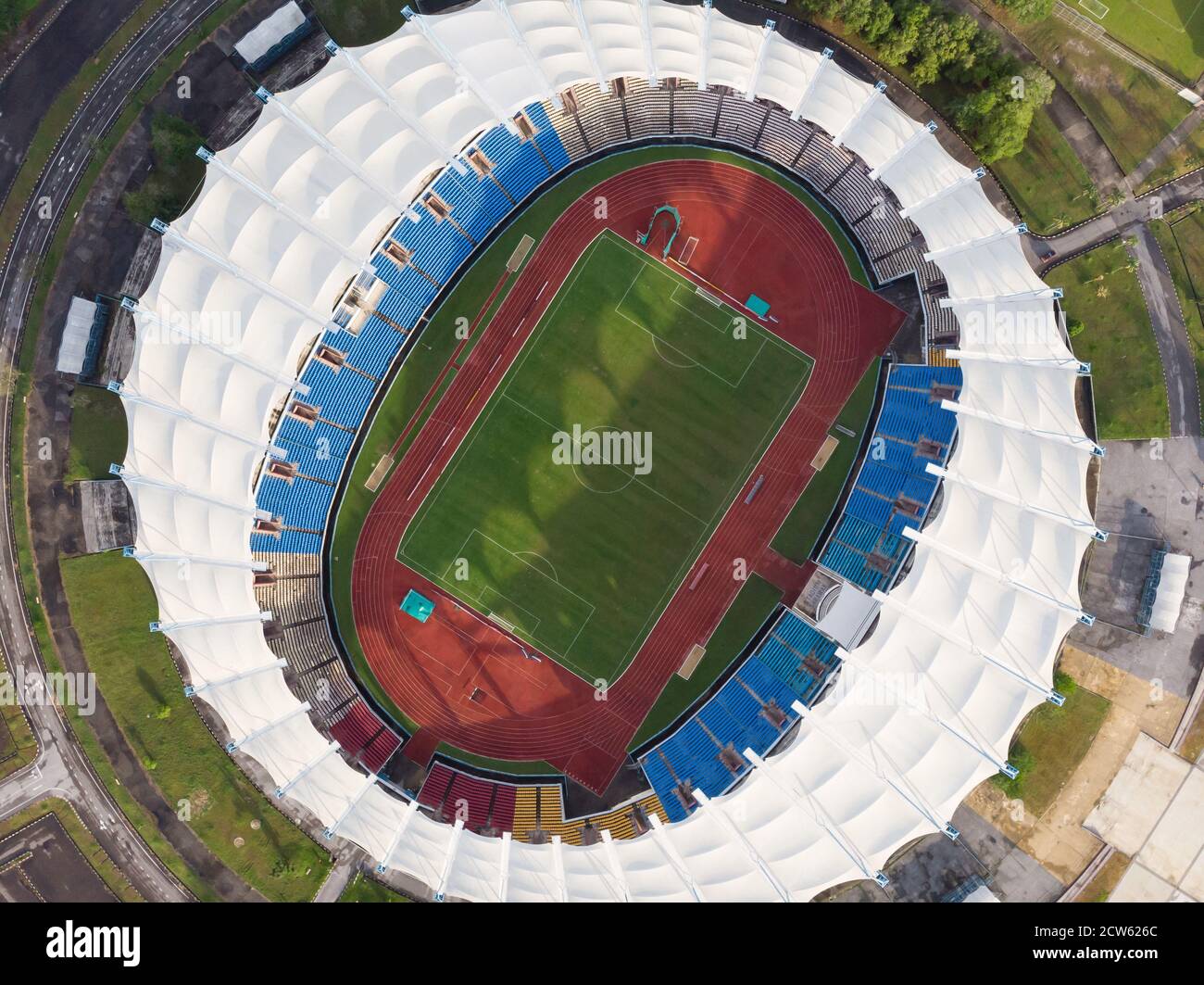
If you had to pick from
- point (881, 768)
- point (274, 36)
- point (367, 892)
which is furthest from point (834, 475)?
point (274, 36)

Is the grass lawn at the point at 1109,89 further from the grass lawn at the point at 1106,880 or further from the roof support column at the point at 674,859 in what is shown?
the roof support column at the point at 674,859

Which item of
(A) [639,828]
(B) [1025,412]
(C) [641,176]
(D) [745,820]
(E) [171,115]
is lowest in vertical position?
(A) [639,828]

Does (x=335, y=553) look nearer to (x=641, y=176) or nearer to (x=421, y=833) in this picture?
(x=421, y=833)

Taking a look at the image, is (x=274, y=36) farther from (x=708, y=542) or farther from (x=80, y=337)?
(x=708, y=542)

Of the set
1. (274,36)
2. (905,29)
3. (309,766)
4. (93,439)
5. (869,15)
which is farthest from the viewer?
(93,439)

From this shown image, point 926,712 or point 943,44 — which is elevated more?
point 943,44

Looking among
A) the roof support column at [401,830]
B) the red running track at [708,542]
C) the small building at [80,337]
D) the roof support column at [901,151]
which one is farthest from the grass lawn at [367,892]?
the roof support column at [901,151]

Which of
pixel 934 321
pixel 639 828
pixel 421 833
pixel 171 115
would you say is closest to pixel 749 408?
pixel 934 321
